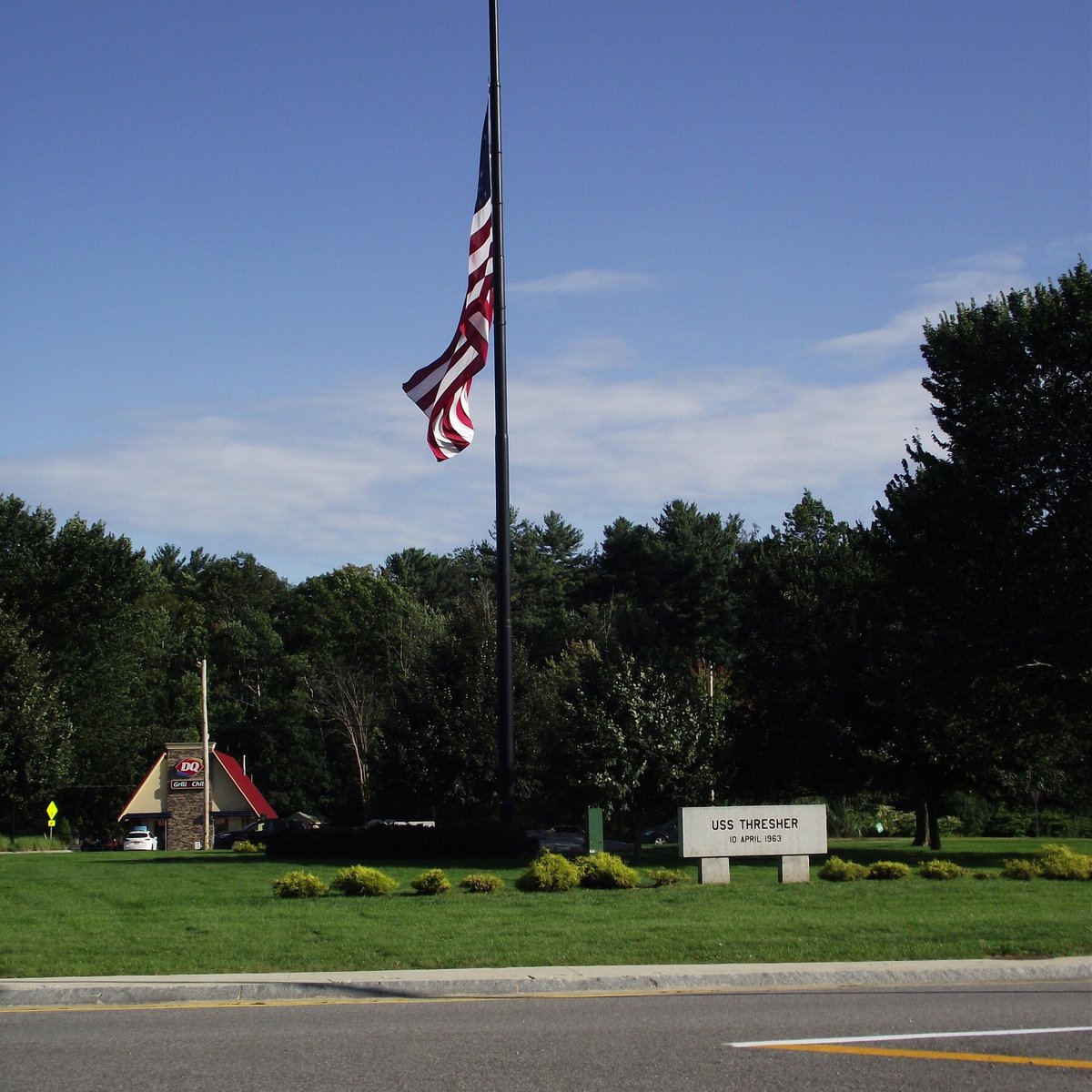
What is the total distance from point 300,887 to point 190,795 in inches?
1608

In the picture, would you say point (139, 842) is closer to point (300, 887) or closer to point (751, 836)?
point (300, 887)

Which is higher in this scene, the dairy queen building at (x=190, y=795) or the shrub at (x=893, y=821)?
the dairy queen building at (x=190, y=795)

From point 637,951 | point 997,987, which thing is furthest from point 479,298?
point 997,987

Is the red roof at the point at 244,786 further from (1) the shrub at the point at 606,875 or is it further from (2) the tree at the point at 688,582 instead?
(1) the shrub at the point at 606,875

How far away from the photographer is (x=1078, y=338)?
29.2m

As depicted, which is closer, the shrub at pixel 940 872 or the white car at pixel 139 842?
the shrub at pixel 940 872

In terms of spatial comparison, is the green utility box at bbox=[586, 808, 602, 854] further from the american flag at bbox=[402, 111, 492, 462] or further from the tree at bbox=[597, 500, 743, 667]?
the tree at bbox=[597, 500, 743, 667]

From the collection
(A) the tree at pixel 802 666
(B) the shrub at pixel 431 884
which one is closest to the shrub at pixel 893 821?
(A) the tree at pixel 802 666

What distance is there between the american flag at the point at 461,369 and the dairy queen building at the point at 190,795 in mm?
34937

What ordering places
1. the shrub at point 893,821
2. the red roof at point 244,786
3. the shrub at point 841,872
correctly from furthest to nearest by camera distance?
the red roof at point 244,786 → the shrub at point 893,821 → the shrub at point 841,872

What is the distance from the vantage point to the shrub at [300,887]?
A: 19.3 m

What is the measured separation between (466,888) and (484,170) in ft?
52.0

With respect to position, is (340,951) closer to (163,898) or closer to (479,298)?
(163,898)

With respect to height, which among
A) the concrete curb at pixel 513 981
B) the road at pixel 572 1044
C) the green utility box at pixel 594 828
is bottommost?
the green utility box at pixel 594 828
